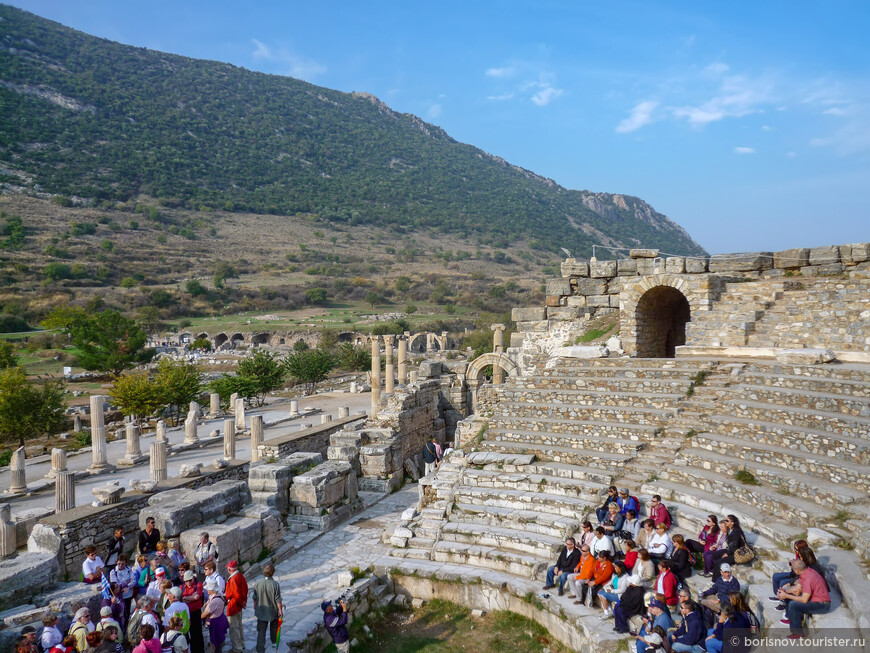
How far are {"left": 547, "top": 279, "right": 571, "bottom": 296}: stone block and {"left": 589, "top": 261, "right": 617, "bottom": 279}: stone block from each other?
2.29 ft

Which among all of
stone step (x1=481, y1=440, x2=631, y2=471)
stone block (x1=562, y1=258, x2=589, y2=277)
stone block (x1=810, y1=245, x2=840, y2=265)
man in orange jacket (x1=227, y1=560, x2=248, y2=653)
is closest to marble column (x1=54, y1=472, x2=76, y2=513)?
man in orange jacket (x1=227, y1=560, x2=248, y2=653)

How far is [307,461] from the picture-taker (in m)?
12.5

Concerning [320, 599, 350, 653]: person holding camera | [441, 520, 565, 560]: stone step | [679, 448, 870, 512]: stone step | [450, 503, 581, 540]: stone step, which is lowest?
[320, 599, 350, 653]: person holding camera

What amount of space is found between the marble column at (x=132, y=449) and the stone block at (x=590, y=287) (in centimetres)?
1513

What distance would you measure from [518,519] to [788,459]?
4014mm

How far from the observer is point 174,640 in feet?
19.7

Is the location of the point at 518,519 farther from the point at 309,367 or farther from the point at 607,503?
the point at 309,367

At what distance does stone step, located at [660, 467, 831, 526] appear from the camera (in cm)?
721

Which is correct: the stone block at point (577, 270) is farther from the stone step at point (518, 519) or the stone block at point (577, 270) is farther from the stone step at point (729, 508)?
the stone step at point (518, 519)

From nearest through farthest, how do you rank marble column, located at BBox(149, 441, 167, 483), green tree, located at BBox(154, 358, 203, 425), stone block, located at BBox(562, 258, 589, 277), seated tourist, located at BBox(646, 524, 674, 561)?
seated tourist, located at BBox(646, 524, 674, 561), marble column, located at BBox(149, 441, 167, 483), stone block, located at BBox(562, 258, 589, 277), green tree, located at BBox(154, 358, 203, 425)

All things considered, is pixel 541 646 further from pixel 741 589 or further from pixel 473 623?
pixel 741 589

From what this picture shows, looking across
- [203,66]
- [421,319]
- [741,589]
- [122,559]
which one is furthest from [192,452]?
[203,66]

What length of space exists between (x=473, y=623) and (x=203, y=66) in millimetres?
174974

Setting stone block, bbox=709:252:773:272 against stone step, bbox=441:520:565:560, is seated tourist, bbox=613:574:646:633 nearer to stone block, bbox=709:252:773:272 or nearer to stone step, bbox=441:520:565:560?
stone step, bbox=441:520:565:560
